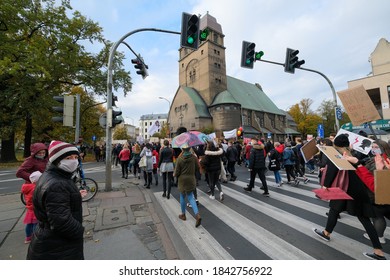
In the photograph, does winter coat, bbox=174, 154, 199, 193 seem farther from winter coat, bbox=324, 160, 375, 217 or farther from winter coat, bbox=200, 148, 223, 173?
winter coat, bbox=324, 160, 375, 217

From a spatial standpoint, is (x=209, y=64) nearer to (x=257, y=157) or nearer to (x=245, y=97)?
(x=245, y=97)

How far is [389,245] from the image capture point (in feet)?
10.6

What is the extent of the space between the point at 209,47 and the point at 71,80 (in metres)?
34.7

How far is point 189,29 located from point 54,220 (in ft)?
20.8

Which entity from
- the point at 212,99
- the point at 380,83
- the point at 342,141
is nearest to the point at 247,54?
the point at 342,141

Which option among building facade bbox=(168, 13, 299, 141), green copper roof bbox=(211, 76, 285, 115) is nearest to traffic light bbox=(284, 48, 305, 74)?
building facade bbox=(168, 13, 299, 141)

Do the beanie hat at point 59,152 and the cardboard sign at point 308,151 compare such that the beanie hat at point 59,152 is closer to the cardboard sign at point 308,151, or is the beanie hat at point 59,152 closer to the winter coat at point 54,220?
the winter coat at point 54,220

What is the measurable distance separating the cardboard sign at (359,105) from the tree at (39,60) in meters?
14.7

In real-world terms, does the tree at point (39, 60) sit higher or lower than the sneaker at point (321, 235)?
higher

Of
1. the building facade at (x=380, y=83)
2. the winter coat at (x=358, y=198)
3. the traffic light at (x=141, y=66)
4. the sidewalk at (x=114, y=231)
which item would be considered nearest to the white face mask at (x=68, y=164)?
the sidewalk at (x=114, y=231)

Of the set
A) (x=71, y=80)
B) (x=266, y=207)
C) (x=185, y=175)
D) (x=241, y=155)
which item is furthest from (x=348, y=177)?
(x=71, y=80)

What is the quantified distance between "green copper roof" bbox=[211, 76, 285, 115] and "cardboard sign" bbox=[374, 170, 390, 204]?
4161 centimetres

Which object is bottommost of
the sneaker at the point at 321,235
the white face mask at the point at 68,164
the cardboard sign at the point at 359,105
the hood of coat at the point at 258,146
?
the sneaker at the point at 321,235

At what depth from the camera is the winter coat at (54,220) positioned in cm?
177
